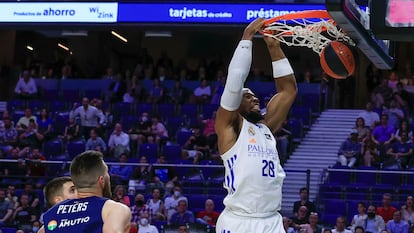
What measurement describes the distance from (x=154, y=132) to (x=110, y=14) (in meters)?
2.69

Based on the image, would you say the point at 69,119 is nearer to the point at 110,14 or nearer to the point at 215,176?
the point at 110,14

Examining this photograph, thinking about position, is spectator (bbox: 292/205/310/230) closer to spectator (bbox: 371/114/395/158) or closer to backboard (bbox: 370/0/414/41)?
spectator (bbox: 371/114/395/158)

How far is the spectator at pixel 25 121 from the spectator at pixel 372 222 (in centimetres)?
817

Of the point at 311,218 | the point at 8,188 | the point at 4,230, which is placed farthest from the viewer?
the point at 8,188

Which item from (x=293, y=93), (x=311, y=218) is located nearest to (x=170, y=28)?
(x=311, y=218)

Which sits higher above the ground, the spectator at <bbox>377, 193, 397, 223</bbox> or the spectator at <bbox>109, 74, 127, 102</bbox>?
the spectator at <bbox>109, 74, 127, 102</bbox>

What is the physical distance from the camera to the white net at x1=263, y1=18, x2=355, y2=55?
6.68 metres

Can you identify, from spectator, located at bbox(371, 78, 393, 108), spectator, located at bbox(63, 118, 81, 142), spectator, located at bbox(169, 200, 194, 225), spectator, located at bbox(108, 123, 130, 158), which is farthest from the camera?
spectator, located at bbox(371, 78, 393, 108)

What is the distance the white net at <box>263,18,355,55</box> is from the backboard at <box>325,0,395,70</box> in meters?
0.12

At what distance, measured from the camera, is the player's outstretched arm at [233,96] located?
5867 mm

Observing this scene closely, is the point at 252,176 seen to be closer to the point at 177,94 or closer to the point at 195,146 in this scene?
the point at 195,146

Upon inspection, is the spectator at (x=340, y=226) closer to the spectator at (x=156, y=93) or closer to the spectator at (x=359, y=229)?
the spectator at (x=359, y=229)

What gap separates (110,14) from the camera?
18828mm

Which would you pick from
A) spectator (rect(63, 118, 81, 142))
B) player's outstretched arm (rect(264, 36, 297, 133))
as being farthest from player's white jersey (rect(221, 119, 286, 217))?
spectator (rect(63, 118, 81, 142))
